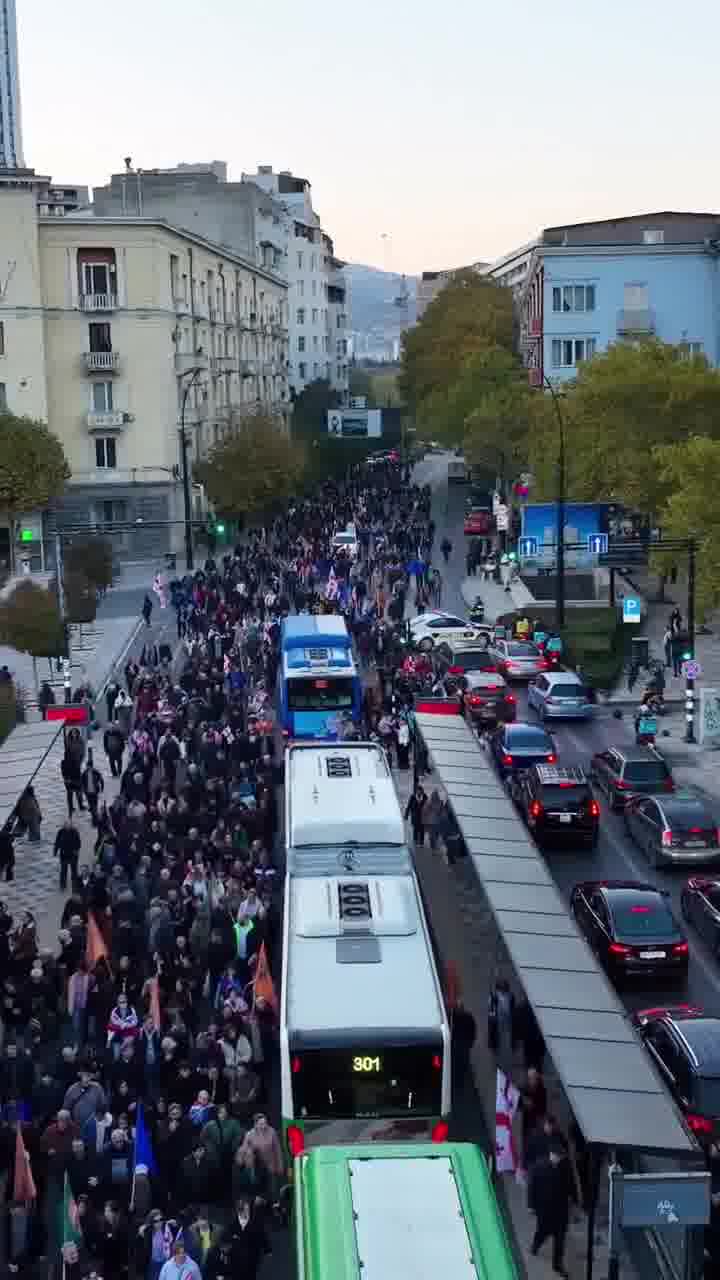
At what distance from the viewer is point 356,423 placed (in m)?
110

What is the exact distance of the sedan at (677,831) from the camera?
2634 centimetres

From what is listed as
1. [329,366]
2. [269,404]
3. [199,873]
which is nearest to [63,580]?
[199,873]

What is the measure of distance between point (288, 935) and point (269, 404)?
84642mm

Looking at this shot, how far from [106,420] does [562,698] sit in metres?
35.4

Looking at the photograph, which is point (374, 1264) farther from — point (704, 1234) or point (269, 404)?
point (269, 404)

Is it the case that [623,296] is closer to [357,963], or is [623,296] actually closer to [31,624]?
[31,624]

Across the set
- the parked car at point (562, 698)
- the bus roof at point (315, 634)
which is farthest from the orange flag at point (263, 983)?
the parked car at point (562, 698)

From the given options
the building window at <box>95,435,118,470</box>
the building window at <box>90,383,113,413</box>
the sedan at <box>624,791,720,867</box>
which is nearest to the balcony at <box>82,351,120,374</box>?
the building window at <box>90,383,113,413</box>

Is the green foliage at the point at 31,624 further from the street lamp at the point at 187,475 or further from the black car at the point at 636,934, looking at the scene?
the black car at the point at 636,934

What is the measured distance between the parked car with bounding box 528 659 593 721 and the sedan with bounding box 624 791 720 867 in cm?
1127

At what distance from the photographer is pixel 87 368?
68.9 meters

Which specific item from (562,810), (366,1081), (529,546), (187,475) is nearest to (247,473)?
(187,475)

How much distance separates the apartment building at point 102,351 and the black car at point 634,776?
3979 cm

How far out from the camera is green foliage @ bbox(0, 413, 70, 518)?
59.7 meters
